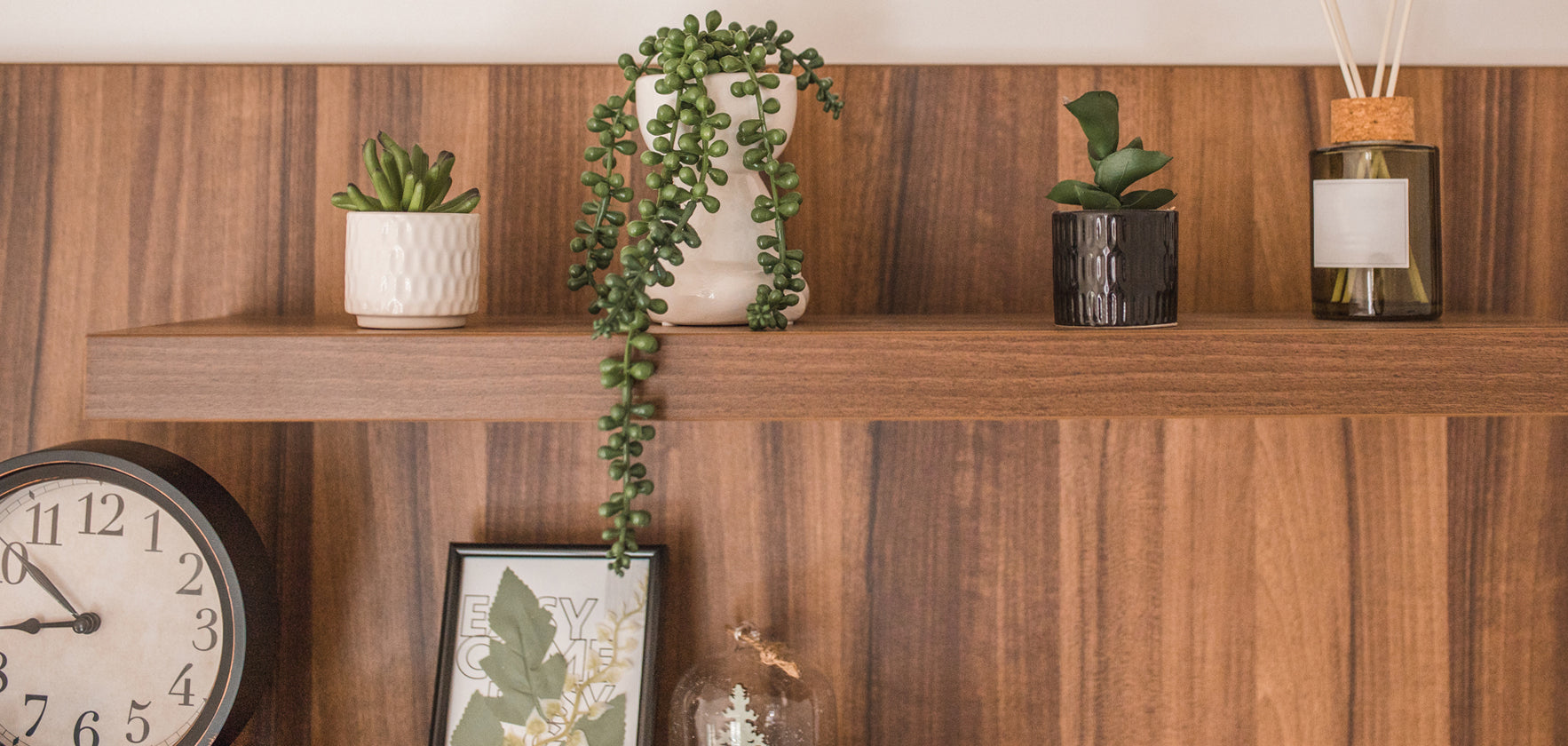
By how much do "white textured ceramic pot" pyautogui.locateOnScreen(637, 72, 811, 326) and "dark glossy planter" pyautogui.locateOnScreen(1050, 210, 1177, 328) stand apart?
0.61 ft

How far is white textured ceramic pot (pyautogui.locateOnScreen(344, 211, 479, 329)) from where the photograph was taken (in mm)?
662

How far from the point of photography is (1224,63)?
2.73 feet

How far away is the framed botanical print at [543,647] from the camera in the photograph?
79 cm

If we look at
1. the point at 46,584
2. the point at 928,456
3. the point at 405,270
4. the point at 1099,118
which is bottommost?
the point at 46,584

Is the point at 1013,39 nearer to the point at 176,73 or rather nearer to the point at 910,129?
the point at 910,129

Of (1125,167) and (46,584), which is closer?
(1125,167)

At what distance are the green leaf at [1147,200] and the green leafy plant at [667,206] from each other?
0.22m

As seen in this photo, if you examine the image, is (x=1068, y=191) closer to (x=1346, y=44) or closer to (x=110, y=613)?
(x=1346, y=44)

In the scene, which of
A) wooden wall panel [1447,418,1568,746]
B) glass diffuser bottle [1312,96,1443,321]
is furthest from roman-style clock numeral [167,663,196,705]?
wooden wall panel [1447,418,1568,746]

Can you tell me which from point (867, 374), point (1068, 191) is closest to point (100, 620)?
point (867, 374)

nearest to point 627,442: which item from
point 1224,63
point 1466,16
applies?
point 1224,63

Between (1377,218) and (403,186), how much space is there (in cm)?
67

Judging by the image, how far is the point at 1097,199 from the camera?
26.1 inches

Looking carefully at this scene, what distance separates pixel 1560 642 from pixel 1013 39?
69 centimetres
